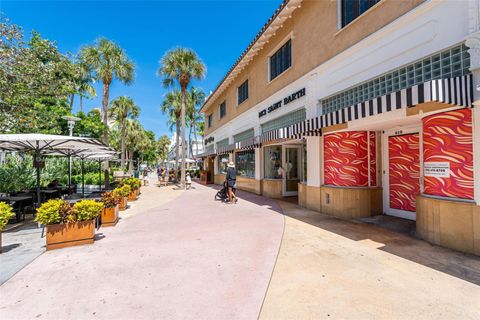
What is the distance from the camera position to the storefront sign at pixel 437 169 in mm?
5137

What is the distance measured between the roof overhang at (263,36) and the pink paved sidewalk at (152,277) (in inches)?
377

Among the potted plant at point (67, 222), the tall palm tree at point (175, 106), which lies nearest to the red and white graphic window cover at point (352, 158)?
the potted plant at point (67, 222)

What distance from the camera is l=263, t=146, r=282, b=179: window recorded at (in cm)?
1295

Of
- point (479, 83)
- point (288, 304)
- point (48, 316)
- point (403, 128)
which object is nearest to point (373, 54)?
point (403, 128)

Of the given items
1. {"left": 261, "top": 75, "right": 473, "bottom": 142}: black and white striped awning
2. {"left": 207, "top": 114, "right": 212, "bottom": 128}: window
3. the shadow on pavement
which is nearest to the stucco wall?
{"left": 261, "top": 75, "right": 473, "bottom": 142}: black and white striped awning

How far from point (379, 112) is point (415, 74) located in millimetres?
1878

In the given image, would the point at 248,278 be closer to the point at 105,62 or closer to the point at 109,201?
the point at 109,201

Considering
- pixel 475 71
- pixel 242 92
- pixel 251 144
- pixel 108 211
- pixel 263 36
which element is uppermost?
pixel 263 36

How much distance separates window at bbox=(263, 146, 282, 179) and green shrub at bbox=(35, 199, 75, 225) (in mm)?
9696

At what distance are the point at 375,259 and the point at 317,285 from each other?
1.76m

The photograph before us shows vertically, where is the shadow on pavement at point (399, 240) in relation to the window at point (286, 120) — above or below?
below

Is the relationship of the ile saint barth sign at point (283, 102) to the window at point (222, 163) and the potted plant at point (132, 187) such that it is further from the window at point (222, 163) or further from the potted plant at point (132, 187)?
the potted plant at point (132, 187)

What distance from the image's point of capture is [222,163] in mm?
22422

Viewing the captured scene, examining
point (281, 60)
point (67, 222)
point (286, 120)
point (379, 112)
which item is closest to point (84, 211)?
point (67, 222)
